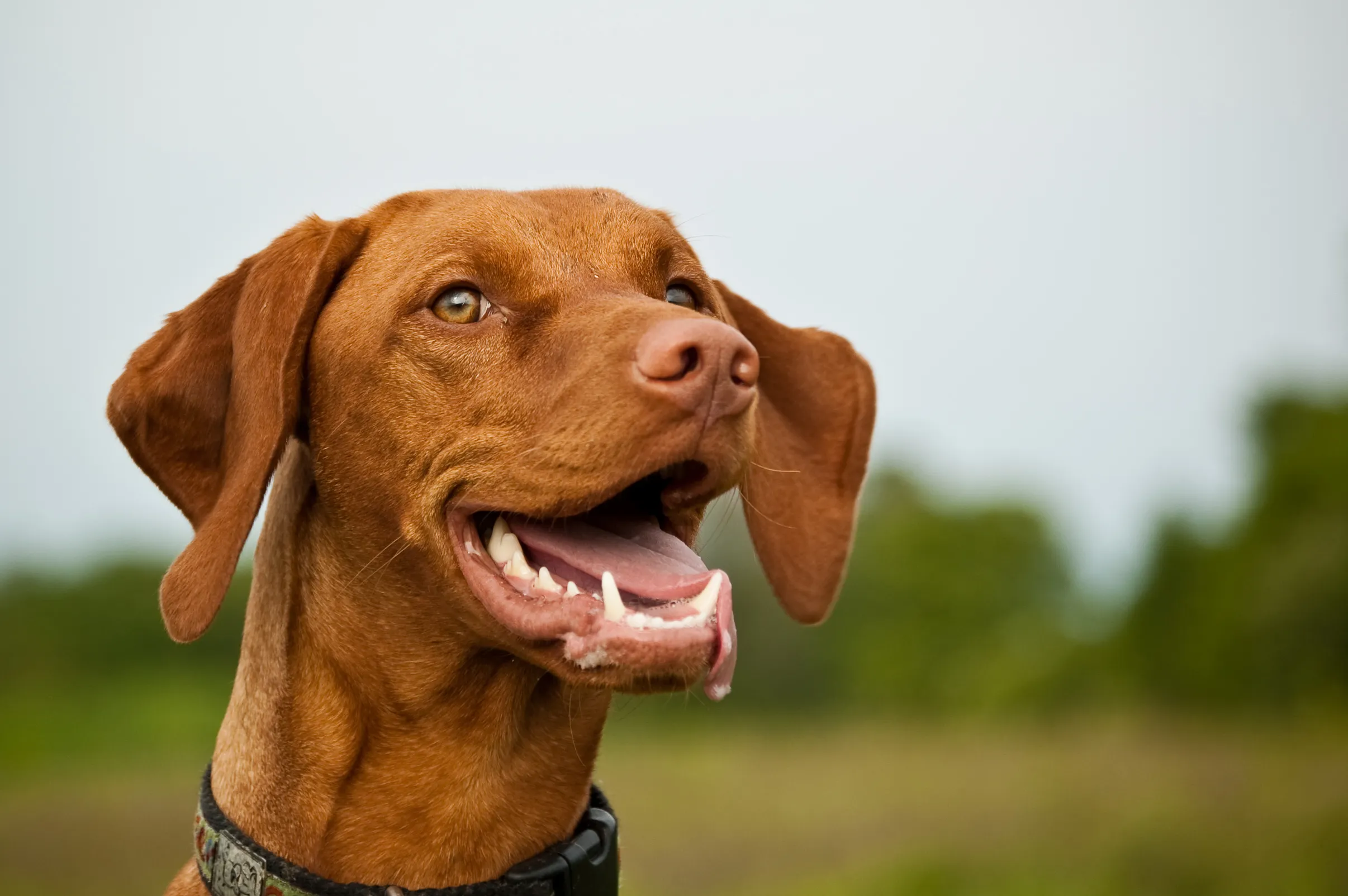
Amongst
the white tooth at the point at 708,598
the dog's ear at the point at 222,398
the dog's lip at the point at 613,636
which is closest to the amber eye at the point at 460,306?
the dog's ear at the point at 222,398

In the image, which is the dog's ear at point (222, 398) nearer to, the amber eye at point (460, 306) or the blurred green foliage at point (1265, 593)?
the amber eye at point (460, 306)

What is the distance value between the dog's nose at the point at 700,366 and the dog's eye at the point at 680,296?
0.91 metres

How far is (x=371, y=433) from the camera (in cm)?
362

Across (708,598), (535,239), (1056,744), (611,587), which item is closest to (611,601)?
(611,587)

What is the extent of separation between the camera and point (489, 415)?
11.5ft

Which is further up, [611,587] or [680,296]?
[680,296]

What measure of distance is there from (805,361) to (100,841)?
10.7 meters

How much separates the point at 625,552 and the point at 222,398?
1.19m

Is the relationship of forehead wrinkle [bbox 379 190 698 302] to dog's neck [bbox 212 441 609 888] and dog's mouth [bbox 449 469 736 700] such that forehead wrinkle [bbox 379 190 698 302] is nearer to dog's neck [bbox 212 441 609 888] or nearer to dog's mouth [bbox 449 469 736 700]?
dog's mouth [bbox 449 469 736 700]

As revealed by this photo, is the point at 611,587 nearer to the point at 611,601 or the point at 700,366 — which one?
the point at 611,601

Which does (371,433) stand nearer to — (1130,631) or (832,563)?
(832,563)

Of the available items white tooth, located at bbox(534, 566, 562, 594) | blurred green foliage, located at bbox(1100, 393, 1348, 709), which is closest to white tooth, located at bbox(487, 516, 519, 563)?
white tooth, located at bbox(534, 566, 562, 594)

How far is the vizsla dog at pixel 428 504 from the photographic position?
330 cm

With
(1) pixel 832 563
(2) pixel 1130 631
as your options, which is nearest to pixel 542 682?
(1) pixel 832 563
